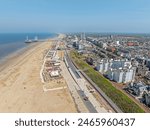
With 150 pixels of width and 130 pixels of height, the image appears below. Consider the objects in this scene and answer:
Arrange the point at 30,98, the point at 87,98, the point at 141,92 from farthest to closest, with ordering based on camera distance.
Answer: the point at 141,92
the point at 87,98
the point at 30,98

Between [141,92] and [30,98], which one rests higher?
[30,98]

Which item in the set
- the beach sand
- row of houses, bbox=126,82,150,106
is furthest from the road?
row of houses, bbox=126,82,150,106

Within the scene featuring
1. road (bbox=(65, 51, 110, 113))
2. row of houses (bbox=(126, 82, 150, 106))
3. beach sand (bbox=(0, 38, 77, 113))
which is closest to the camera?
beach sand (bbox=(0, 38, 77, 113))

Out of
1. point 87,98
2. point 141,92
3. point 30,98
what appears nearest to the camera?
point 30,98

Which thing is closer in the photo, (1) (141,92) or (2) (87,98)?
(2) (87,98)

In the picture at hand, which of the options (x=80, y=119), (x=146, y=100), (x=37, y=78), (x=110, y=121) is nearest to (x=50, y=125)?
(x=80, y=119)

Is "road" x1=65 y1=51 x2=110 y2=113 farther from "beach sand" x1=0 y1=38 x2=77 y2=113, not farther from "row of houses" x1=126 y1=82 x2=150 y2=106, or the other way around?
"row of houses" x1=126 y1=82 x2=150 y2=106

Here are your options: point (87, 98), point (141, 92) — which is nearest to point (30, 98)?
point (87, 98)

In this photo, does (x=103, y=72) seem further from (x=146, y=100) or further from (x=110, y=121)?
(x=110, y=121)

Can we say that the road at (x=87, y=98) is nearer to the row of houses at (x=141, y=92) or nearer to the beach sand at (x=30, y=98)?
the beach sand at (x=30, y=98)

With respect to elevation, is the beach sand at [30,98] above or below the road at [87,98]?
above

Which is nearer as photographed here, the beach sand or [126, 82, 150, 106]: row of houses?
the beach sand

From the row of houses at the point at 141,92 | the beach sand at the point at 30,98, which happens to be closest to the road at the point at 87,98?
the beach sand at the point at 30,98

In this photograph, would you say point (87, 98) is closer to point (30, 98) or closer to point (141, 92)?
point (30, 98)
